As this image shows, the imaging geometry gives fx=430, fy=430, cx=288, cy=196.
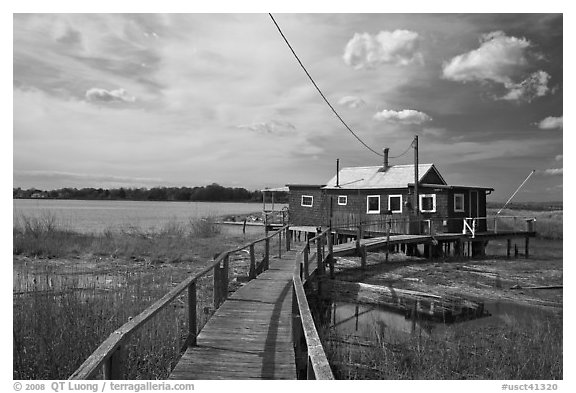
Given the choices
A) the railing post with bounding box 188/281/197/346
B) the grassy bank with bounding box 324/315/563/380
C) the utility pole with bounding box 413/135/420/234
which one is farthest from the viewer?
the utility pole with bounding box 413/135/420/234

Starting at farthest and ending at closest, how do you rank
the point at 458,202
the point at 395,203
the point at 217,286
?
the point at 395,203
the point at 458,202
the point at 217,286

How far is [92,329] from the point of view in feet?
21.1

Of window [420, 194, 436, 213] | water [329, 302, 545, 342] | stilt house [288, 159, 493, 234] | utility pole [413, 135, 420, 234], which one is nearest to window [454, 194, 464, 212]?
stilt house [288, 159, 493, 234]

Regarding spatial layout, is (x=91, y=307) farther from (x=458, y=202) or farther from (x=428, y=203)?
(x=458, y=202)

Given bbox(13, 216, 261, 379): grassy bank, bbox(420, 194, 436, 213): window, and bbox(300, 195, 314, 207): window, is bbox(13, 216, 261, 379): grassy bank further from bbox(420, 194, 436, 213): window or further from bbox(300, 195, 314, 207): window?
bbox(420, 194, 436, 213): window

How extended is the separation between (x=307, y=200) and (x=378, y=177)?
4.72m

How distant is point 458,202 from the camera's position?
23625mm

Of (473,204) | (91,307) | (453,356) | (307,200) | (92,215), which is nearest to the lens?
(453,356)

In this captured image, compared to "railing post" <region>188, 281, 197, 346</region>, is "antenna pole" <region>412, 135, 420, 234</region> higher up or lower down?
higher up

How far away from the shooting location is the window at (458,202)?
23.3 meters

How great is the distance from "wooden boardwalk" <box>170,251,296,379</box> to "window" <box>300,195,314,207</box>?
1897cm

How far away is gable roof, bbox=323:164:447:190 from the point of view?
2453 centimetres

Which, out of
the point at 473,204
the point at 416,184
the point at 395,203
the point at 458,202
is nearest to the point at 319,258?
the point at 416,184

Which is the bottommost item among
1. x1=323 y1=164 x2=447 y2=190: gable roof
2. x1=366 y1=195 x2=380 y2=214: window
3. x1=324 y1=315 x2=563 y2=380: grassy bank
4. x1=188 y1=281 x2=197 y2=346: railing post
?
x1=324 y1=315 x2=563 y2=380: grassy bank
